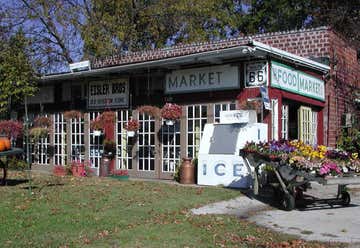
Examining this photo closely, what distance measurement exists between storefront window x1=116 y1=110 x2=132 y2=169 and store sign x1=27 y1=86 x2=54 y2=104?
11.6ft

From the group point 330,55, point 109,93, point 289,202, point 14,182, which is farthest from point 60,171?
point 330,55

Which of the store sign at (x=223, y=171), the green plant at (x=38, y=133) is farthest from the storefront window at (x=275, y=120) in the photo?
the green plant at (x=38, y=133)

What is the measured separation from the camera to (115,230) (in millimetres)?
7711

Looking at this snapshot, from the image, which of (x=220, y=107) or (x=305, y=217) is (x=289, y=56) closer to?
(x=220, y=107)

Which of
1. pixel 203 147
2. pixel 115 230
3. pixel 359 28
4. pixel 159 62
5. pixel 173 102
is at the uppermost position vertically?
pixel 359 28

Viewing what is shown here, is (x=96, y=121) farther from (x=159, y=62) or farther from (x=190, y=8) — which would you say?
(x=190, y=8)

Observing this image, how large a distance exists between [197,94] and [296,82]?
2915 millimetres

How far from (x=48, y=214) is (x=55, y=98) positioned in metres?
10.9

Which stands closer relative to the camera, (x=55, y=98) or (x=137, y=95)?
(x=137, y=95)

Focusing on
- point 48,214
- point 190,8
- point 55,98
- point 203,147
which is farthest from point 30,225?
point 190,8

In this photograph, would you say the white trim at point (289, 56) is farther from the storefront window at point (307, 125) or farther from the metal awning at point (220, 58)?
the storefront window at point (307, 125)

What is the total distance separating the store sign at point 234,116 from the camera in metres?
13.1

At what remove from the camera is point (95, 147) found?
17.7 m

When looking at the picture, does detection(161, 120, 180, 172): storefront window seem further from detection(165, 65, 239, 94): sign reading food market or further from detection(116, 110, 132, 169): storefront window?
detection(116, 110, 132, 169): storefront window
